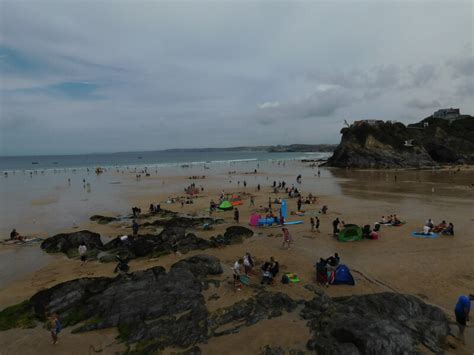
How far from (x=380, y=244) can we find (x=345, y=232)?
2061 mm

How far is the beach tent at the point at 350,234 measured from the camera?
61.9 ft

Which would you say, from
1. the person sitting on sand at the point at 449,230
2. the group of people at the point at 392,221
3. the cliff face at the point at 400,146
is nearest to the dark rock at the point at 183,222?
the group of people at the point at 392,221

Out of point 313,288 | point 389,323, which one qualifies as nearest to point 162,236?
point 313,288

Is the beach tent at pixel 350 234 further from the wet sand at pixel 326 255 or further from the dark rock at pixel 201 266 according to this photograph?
the dark rock at pixel 201 266

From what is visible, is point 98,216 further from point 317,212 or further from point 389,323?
A: point 389,323

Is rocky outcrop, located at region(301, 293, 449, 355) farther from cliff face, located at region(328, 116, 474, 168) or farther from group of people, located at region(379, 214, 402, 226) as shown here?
cliff face, located at region(328, 116, 474, 168)

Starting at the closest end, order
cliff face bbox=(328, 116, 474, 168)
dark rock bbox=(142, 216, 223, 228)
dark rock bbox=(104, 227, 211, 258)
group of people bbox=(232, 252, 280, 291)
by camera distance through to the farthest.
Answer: group of people bbox=(232, 252, 280, 291), dark rock bbox=(104, 227, 211, 258), dark rock bbox=(142, 216, 223, 228), cliff face bbox=(328, 116, 474, 168)

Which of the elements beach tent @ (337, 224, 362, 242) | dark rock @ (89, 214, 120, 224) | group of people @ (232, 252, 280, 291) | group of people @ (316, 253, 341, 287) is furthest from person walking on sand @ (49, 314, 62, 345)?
dark rock @ (89, 214, 120, 224)

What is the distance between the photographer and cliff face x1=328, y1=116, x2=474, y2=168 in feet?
260

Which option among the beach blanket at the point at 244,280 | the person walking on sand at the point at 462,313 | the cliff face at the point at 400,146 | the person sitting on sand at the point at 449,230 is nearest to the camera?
the person walking on sand at the point at 462,313

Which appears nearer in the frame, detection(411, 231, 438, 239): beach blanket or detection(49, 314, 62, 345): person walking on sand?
detection(49, 314, 62, 345): person walking on sand

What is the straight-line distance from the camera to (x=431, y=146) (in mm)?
87750

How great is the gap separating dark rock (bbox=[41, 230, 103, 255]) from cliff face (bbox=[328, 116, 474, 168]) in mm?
73567

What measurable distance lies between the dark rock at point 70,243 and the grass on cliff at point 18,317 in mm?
7265
